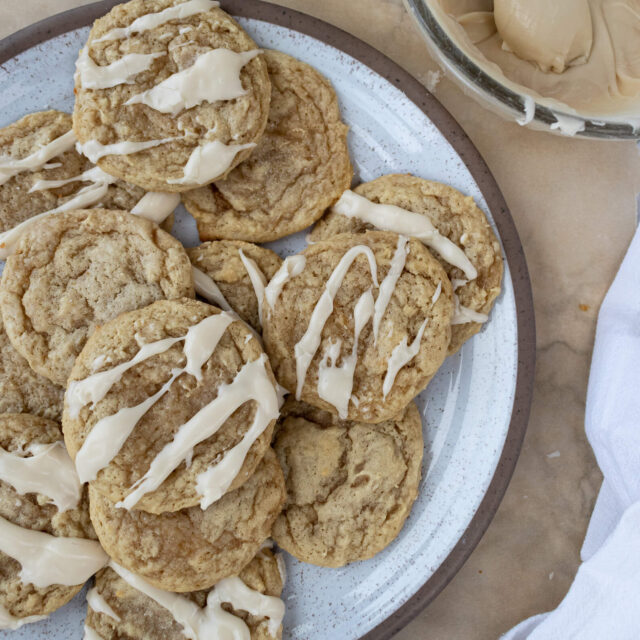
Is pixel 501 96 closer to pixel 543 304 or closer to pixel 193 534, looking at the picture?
pixel 543 304

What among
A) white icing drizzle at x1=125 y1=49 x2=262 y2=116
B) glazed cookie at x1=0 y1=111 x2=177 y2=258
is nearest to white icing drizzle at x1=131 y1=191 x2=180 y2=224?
glazed cookie at x1=0 y1=111 x2=177 y2=258

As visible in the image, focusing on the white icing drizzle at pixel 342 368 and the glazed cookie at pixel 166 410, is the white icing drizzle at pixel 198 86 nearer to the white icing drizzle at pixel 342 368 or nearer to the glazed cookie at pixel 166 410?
the glazed cookie at pixel 166 410

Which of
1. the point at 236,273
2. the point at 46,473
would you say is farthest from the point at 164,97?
the point at 46,473

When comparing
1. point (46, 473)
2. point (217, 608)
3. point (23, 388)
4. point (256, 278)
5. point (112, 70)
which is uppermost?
point (112, 70)

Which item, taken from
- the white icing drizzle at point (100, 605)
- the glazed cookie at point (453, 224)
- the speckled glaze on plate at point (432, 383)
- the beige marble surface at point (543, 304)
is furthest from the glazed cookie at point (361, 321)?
the white icing drizzle at point (100, 605)

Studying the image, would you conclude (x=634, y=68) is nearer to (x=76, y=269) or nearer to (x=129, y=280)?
(x=129, y=280)

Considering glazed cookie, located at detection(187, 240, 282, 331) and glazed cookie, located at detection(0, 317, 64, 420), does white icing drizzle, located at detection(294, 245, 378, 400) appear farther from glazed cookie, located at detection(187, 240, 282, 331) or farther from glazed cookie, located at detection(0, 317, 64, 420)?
glazed cookie, located at detection(0, 317, 64, 420)
